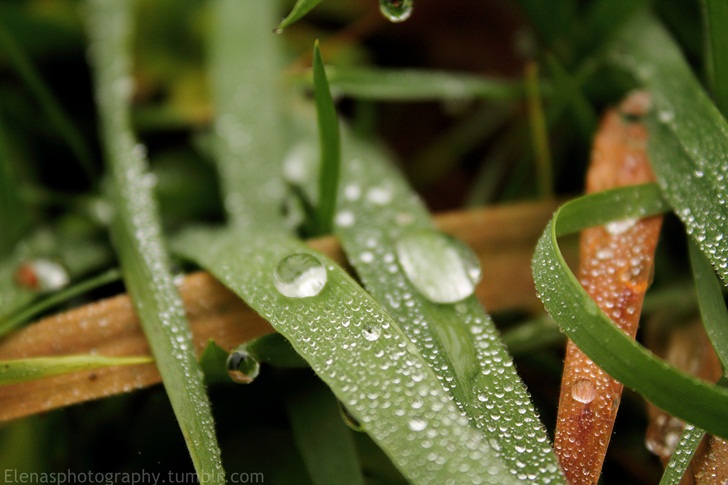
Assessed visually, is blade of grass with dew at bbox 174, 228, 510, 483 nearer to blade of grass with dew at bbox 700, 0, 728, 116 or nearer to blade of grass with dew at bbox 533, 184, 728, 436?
blade of grass with dew at bbox 533, 184, 728, 436

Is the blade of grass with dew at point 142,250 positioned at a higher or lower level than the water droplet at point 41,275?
higher

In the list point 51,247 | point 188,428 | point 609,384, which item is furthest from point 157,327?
point 609,384

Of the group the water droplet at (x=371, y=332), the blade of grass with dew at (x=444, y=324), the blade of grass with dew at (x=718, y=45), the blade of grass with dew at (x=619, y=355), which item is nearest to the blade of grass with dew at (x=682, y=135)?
the blade of grass with dew at (x=718, y=45)

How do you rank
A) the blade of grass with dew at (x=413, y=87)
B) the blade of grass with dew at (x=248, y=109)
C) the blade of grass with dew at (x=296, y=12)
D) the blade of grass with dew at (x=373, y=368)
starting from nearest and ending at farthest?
1. the blade of grass with dew at (x=373, y=368)
2. the blade of grass with dew at (x=296, y=12)
3. the blade of grass with dew at (x=248, y=109)
4. the blade of grass with dew at (x=413, y=87)

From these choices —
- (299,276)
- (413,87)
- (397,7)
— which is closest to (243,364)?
(299,276)

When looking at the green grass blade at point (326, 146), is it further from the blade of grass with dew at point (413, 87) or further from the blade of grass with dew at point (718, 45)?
the blade of grass with dew at point (718, 45)

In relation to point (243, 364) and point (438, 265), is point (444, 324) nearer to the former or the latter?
point (438, 265)
